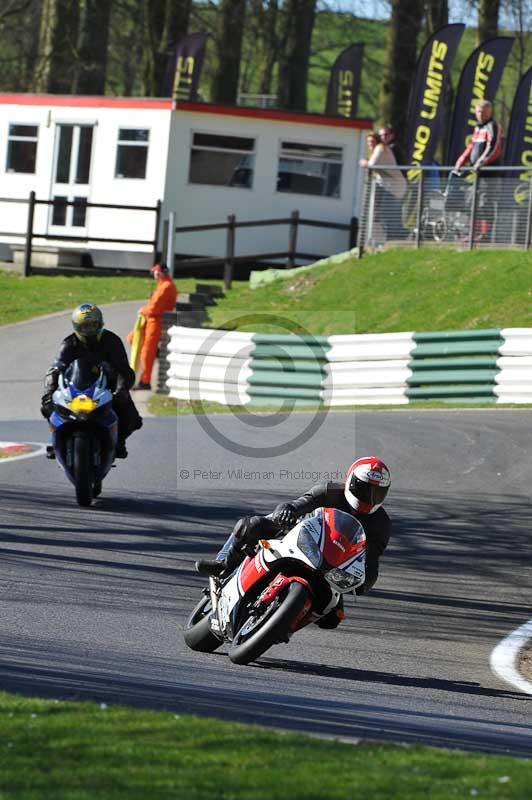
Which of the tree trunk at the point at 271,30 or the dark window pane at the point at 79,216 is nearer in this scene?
the dark window pane at the point at 79,216

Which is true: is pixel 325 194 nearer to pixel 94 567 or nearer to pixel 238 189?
pixel 238 189

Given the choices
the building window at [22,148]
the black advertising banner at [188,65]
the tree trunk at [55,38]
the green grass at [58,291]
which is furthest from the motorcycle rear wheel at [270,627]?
the tree trunk at [55,38]

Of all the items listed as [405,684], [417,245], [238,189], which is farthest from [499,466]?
[238,189]

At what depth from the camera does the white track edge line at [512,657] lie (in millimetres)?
8086

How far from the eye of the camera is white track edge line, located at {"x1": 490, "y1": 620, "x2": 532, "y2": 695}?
809cm

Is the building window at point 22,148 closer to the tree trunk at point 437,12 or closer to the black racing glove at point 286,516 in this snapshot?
the tree trunk at point 437,12

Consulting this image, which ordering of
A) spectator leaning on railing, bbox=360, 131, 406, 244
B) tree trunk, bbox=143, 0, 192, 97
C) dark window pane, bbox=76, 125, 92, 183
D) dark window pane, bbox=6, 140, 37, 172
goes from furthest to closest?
tree trunk, bbox=143, 0, 192, 97
dark window pane, bbox=6, 140, 37, 172
dark window pane, bbox=76, 125, 92, 183
spectator leaning on railing, bbox=360, 131, 406, 244

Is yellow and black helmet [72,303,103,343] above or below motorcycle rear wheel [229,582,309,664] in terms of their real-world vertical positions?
above

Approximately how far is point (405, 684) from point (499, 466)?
7425mm

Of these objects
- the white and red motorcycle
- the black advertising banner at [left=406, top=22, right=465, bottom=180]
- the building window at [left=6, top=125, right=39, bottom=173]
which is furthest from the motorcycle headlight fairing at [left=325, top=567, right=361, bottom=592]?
the building window at [left=6, top=125, right=39, bottom=173]

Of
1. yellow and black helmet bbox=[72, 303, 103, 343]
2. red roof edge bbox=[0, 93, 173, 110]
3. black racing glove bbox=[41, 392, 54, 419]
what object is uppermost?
red roof edge bbox=[0, 93, 173, 110]

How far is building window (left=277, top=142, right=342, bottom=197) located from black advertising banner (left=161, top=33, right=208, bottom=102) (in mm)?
3516

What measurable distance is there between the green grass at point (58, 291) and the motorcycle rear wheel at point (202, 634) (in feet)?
64.4

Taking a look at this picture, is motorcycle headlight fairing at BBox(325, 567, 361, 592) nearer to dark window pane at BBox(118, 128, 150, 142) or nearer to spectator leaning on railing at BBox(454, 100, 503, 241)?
spectator leaning on railing at BBox(454, 100, 503, 241)
